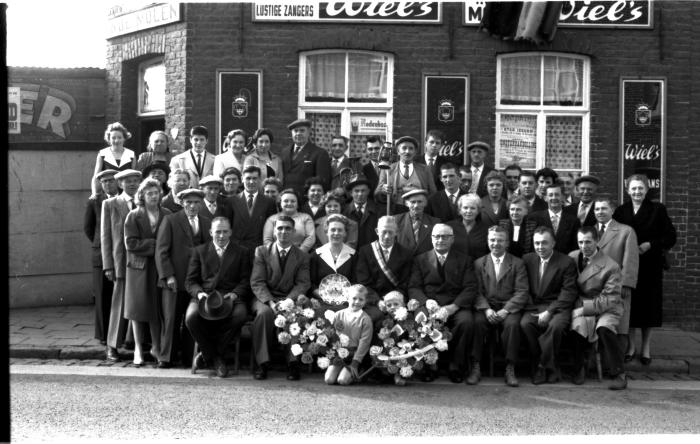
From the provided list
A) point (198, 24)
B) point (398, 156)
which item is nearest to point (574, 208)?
point (398, 156)

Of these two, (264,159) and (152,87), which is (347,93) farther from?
(152,87)

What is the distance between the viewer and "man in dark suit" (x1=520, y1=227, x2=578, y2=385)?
8828mm

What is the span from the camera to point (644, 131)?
12.2 metres

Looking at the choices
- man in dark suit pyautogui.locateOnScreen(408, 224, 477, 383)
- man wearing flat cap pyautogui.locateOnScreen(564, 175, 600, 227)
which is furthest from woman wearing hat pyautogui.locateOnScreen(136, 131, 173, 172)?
man wearing flat cap pyautogui.locateOnScreen(564, 175, 600, 227)

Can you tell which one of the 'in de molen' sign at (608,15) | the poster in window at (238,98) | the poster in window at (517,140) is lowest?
the poster in window at (517,140)

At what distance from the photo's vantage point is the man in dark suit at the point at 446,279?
355 inches

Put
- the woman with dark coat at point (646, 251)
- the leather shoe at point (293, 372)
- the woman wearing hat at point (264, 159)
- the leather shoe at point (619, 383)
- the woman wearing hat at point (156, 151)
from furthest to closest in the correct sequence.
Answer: the woman wearing hat at point (156, 151), the woman wearing hat at point (264, 159), the woman with dark coat at point (646, 251), the leather shoe at point (293, 372), the leather shoe at point (619, 383)

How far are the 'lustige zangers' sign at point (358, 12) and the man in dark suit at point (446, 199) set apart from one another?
9.93ft

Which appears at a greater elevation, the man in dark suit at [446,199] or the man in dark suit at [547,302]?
the man in dark suit at [446,199]

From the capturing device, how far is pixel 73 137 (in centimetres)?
1330

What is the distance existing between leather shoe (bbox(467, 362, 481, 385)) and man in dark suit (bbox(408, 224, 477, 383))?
94 mm

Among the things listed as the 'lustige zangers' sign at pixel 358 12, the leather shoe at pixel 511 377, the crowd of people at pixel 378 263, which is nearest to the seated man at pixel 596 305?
the crowd of people at pixel 378 263

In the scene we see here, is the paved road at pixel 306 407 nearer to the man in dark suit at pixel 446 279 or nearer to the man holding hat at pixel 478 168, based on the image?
the man in dark suit at pixel 446 279

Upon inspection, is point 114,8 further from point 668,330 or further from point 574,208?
point 668,330
